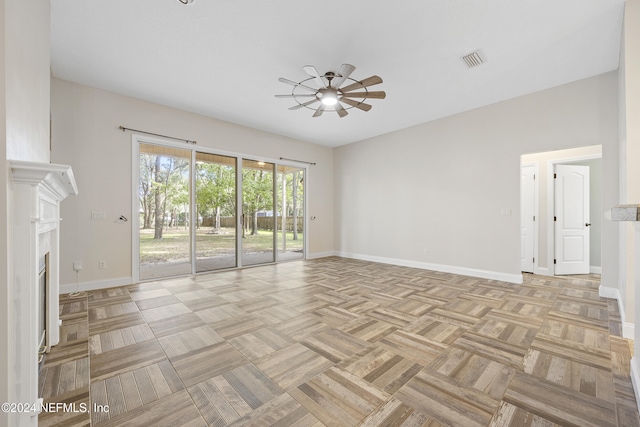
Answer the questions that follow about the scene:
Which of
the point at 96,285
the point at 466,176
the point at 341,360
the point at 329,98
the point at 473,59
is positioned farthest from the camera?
the point at 466,176

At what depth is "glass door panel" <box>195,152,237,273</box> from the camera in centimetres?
490

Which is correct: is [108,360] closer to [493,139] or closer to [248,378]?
[248,378]

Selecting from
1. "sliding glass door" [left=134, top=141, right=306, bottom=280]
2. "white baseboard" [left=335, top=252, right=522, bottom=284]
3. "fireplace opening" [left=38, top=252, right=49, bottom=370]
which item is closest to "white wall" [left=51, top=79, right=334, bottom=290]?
"sliding glass door" [left=134, top=141, right=306, bottom=280]

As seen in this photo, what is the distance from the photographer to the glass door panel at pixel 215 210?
490 centimetres

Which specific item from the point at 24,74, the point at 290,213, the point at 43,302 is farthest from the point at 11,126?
the point at 290,213

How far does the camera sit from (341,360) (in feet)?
6.43

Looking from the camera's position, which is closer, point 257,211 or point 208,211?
point 208,211

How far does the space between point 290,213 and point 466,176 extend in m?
3.83

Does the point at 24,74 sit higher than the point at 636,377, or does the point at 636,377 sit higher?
the point at 24,74

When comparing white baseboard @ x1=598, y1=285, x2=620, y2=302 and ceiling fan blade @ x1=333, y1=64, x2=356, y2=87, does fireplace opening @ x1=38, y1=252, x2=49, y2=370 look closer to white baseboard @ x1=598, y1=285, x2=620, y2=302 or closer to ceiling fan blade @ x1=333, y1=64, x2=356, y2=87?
ceiling fan blade @ x1=333, y1=64, x2=356, y2=87

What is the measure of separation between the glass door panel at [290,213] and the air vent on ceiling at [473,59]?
4145 mm

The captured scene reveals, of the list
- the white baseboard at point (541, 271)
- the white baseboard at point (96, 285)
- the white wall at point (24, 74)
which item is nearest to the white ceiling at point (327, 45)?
the white wall at point (24, 74)

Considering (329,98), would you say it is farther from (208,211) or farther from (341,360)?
(208,211)

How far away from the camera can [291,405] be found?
4.91 feet
